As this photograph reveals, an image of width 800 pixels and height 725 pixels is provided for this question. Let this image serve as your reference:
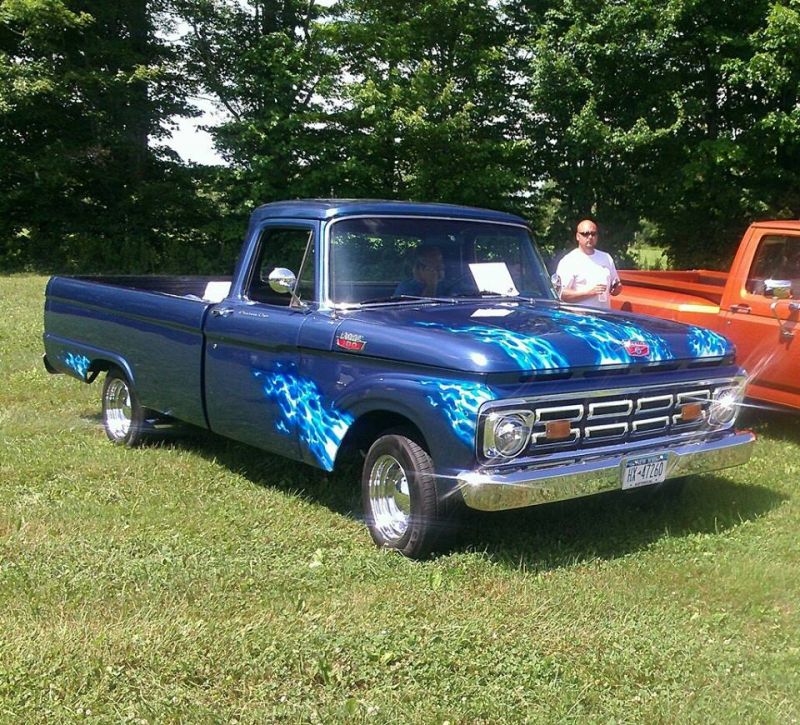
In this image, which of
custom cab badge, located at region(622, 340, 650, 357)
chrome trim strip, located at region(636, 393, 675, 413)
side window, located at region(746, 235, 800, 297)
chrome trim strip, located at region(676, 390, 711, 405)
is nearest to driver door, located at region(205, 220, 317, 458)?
custom cab badge, located at region(622, 340, 650, 357)

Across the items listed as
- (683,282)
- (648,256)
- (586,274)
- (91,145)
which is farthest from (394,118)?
(586,274)

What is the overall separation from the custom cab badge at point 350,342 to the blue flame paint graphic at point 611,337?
1.11m

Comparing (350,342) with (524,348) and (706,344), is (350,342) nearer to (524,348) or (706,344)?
(524,348)

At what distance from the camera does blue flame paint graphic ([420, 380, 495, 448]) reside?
14.1 feet

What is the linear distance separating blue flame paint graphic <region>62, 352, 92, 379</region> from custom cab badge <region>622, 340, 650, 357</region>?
4.67 metres

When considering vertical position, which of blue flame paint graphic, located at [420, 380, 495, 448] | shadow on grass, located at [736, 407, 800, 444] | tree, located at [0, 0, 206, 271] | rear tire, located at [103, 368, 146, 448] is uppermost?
tree, located at [0, 0, 206, 271]

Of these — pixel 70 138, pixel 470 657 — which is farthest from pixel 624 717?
pixel 70 138

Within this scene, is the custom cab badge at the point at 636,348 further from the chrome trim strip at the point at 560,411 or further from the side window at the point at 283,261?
the side window at the point at 283,261

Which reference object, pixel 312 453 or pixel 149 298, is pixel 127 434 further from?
pixel 312 453

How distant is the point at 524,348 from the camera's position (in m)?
4.47

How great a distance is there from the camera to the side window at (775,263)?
7.43 metres

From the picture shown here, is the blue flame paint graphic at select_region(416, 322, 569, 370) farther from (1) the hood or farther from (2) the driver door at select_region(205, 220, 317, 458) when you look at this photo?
(2) the driver door at select_region(205, 220, 317, 458)

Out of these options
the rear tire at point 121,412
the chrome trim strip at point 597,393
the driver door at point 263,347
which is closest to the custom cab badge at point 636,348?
the chrome trim strip at point 597,393

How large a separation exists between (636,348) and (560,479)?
92 centimetres
